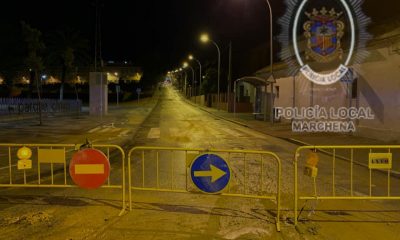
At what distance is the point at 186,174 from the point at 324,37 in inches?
762

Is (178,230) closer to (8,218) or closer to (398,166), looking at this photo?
(8,218)

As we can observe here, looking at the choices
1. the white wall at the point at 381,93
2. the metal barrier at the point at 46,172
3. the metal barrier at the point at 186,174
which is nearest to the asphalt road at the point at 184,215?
the metal barrier at the point at 186,174

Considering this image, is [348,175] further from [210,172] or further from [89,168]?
[89,168]

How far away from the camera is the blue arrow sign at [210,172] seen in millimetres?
7039

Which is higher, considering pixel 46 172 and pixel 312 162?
pixel 312 162

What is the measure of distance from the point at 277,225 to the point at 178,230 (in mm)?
1349

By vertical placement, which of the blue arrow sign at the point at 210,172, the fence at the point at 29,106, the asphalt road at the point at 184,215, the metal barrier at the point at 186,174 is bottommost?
the asphalt road at the point at 184,215

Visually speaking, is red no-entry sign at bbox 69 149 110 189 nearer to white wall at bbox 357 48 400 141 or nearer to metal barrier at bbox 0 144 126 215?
metal barrier at bbox 0 144 126 215

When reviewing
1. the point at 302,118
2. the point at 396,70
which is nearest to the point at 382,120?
the point at 396,70

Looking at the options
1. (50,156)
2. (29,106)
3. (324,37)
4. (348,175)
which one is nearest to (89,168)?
(50,156)

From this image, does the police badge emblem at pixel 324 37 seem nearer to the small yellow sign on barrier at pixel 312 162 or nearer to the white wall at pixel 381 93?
the white wall at pixel 381 93

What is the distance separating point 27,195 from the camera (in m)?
8.23

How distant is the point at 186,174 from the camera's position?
25.1 ft

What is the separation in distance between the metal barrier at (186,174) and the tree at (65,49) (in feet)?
179
